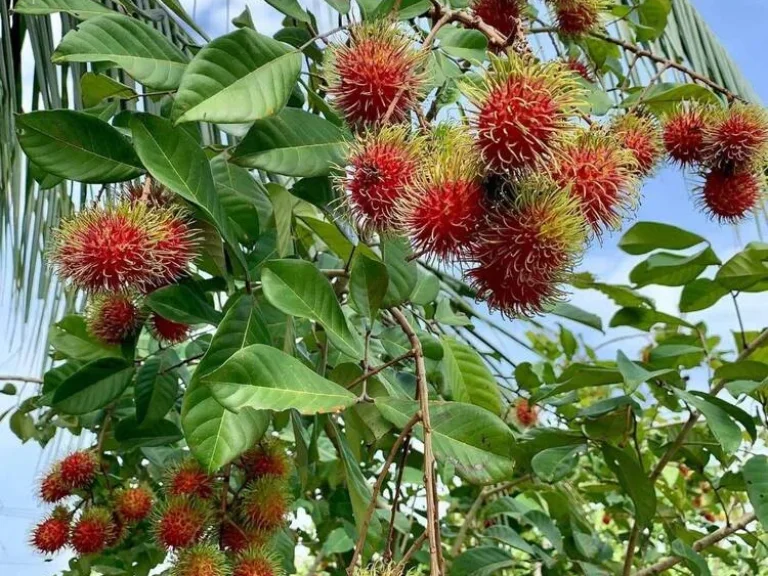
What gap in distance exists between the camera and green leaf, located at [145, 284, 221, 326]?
2.89 feet

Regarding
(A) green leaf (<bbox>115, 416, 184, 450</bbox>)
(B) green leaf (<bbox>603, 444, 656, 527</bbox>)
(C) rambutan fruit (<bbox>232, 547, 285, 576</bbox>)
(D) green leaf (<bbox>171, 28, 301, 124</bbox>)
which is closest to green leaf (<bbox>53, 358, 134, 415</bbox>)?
(A) green leaf (<bbox>115, 416, 184, 450</bbox>)

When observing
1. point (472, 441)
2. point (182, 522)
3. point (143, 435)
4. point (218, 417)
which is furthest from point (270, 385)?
point (143, 435)

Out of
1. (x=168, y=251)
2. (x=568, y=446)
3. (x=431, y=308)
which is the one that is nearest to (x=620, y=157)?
(x=168, y=251)

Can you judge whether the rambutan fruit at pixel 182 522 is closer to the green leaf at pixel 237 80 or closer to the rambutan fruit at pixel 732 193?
the green leaf at pixel 237 80

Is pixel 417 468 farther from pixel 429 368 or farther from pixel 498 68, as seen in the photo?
pixel 498 68

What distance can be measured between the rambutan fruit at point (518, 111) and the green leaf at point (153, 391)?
0.61 m

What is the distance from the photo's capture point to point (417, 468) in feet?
5.81

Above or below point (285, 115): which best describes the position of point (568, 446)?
below

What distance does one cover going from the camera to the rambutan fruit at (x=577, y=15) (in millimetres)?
1187

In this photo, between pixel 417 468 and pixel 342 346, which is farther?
pixel 417 468

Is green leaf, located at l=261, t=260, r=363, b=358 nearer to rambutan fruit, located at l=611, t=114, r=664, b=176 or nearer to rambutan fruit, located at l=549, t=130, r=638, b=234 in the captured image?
rambutan fruit, located at l=549, t=130, r=638, b=234

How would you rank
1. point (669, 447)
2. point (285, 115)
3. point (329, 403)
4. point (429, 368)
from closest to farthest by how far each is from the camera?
point (329, 403) < point (285, 115) < point (429, 368) < point (669, 447)

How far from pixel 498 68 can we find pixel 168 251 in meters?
0.36

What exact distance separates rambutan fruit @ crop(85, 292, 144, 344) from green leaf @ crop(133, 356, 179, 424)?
0.30 feet
